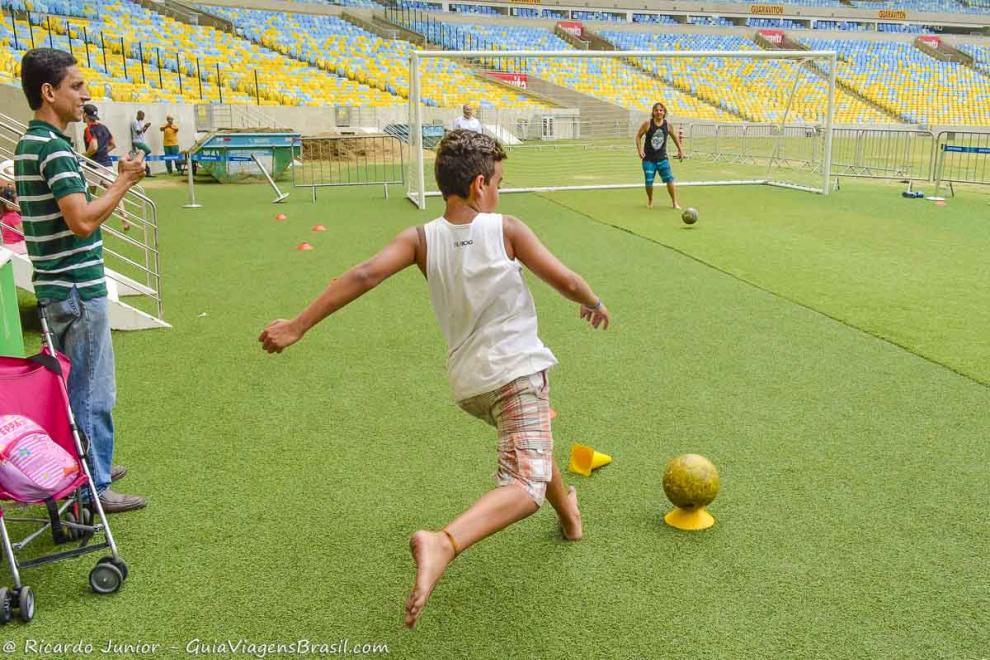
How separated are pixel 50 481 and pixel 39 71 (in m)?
1.65

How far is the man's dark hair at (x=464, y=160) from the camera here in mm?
2885

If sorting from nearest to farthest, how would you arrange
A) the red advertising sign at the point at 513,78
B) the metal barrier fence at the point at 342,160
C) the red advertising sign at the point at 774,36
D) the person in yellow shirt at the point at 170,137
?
the person in yellow shirt at the point at 170,137 → the metal barrier fence at the point at 342,160 → the red advertising sign at the point at 513,78 → the red advertising sign at the point at 774,36

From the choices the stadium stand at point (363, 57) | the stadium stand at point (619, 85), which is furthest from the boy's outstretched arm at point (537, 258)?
the stadium stand at point (363, 57)

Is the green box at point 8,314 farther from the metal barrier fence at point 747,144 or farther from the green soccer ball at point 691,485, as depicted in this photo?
the metal barrier fence at point 747,144

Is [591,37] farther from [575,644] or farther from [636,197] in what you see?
[575,644]

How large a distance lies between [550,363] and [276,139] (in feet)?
58.0

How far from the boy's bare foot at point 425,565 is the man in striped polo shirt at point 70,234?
187 cm

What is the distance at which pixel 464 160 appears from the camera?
2885mm

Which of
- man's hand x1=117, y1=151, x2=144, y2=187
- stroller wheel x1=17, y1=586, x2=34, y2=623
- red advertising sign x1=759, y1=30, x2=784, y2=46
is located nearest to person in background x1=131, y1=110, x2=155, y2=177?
man's hand x1=117, y1=151, x2=144, y2=187

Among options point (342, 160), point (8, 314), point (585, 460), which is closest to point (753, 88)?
point (342, 160)

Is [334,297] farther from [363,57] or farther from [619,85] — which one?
[363,57]

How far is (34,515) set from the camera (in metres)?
3.88

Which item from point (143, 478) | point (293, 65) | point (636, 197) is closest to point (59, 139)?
point (143, 478)

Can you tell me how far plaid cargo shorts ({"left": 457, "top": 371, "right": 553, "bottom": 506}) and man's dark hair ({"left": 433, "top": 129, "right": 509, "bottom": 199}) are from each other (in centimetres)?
74
